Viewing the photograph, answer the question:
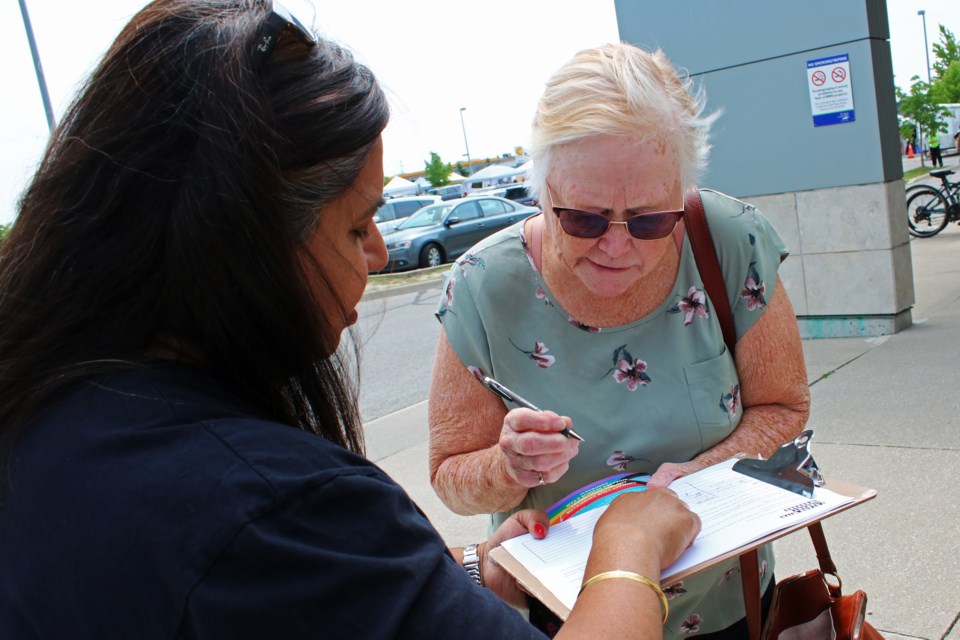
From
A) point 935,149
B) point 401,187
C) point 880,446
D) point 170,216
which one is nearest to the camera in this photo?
point 170,216

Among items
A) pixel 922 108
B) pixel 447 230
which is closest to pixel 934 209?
pixel 447 230

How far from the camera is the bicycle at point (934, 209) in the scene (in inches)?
434

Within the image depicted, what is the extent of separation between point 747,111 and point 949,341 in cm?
229

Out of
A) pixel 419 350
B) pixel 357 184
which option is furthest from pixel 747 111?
pixel 357 184

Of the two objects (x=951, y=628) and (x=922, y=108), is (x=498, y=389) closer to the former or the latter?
(x=951, y=628)

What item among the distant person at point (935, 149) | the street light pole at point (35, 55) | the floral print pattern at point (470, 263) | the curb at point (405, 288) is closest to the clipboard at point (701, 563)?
the floral print pattern at point (470, 263)

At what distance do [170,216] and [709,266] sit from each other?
4.11ft

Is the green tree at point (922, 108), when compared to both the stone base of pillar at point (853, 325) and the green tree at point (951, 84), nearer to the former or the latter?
the green tree at point (951, 84)

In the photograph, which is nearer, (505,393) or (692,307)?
(505,393)

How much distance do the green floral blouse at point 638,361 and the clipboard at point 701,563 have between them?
0.95 feet

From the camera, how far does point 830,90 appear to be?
6.02 m

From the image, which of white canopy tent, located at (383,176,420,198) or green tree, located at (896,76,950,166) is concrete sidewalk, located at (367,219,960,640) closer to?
green tree, located at (896,76,950,166)

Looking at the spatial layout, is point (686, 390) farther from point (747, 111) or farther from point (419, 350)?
point (419, 350)

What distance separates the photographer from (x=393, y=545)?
86 centimetres
